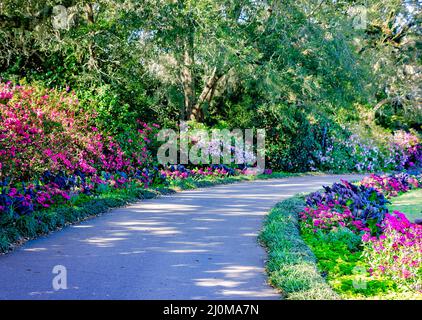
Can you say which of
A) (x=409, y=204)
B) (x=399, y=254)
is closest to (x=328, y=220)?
(x=399, y=254)

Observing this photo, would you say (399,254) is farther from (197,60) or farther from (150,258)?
(197,60)

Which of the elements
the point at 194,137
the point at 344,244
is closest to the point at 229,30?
the point at 194,137

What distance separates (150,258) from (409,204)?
630 centimetres

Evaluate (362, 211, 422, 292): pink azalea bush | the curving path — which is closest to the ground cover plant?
(362, 211, 422, 292): pink azalea bush

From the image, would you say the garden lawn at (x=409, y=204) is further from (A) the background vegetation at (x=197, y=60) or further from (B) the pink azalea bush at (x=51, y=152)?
(B) the pink azalea bush at (x=51, y=152)

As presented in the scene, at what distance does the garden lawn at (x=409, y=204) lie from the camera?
8.51 m

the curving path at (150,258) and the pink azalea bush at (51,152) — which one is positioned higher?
the pink azalea bush at (51,152)

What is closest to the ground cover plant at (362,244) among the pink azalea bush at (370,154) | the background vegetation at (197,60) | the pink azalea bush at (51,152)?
the pink azalea bush at (51,152)

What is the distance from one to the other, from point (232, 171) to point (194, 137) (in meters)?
1.56

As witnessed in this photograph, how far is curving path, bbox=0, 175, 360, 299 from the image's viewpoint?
4398 mm

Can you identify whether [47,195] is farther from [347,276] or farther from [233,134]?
[233,134]

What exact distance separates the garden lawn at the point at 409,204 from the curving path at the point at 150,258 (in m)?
2.61

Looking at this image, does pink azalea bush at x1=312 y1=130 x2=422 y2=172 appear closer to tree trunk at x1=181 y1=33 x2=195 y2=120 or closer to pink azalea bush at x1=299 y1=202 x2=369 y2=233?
tree trunk at x1=181 y1=33 x2=195 y2=120

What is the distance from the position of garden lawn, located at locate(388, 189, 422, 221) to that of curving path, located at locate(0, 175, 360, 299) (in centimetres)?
261
